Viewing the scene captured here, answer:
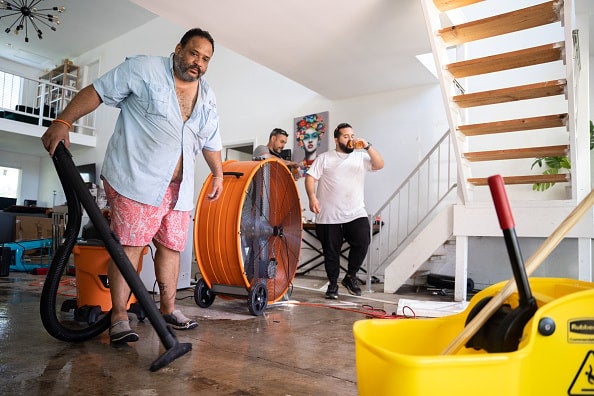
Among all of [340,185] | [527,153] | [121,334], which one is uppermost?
[527,153]

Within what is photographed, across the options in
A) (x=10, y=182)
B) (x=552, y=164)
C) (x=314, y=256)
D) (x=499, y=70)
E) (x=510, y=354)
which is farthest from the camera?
(x=10, y=182)

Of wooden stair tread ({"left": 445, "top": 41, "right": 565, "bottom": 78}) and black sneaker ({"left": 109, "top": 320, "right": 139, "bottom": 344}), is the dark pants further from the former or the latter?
black sneaker ({"left": 109, "top": 320, "right": 139, "bottom": 344})

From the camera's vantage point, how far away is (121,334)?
70.5 inches

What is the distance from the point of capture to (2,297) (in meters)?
3.04

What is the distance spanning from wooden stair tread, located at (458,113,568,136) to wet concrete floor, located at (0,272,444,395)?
186cm

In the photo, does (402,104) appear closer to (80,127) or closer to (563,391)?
(563,391)

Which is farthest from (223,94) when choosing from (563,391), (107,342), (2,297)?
(563,391)

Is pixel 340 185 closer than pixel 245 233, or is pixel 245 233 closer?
pixel 245 233

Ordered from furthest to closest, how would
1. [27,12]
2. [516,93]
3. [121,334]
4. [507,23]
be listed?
[27,12] < [516,93] < [507,23] < [121,334]

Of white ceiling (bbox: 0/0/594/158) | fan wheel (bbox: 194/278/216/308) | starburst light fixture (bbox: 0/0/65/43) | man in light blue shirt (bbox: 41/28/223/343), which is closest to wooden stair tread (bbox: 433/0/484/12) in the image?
white ceiling (bbox: 0/0/594/158)

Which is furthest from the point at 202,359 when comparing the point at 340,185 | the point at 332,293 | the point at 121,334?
the point at 340,185

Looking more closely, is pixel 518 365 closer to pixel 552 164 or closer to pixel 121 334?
pixel 121 334

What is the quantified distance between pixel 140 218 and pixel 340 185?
2.12 metres

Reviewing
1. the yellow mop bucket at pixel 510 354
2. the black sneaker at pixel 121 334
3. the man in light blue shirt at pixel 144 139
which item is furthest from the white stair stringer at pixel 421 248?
the yellow mop bucket at pixel 510 354
